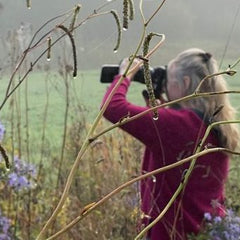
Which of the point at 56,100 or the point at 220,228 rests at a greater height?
the point at 220,228

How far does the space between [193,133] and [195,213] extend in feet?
1.01

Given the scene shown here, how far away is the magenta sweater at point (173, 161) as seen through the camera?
6.47ft

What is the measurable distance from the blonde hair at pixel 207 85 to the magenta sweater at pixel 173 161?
0.04 m

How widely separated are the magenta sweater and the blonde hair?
4 centimetres

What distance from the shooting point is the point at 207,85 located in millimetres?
2012

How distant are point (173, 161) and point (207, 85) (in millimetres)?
247

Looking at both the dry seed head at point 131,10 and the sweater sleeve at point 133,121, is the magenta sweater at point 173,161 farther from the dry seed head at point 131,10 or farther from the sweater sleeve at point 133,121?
the dry seed head at point 131,10

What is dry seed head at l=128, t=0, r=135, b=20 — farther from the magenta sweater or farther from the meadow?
the magenta sweater

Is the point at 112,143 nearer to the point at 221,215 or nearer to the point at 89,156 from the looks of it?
the point at 89,156

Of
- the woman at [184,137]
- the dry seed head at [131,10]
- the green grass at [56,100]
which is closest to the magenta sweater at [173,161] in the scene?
the woman at [184,137]

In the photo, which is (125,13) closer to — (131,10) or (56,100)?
(131,10)

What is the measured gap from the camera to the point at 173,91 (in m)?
2.07

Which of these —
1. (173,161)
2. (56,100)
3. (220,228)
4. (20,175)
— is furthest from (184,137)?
(56,100)

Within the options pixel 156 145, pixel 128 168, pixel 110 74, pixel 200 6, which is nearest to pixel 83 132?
pixel 128 168
